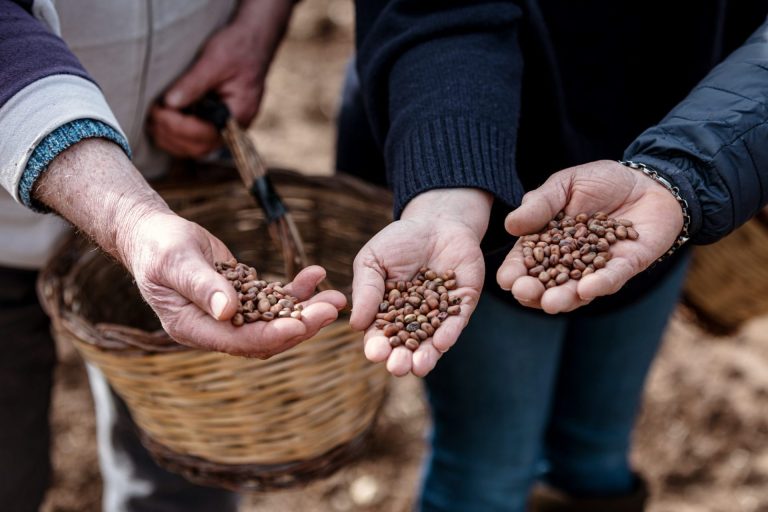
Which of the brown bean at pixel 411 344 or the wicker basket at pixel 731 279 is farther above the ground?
the brown bean at pixel 411 344

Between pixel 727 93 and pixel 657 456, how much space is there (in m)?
1.42

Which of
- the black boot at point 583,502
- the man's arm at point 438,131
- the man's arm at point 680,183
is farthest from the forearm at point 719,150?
the black boot at point 583,502

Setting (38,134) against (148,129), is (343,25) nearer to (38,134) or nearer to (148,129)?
(148,129)

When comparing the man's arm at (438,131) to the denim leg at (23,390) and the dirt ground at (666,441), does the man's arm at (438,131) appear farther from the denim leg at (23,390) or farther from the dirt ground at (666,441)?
the dirt ground at (666,441)

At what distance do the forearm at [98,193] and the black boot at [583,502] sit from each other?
46.9 inches

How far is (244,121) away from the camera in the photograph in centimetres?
155

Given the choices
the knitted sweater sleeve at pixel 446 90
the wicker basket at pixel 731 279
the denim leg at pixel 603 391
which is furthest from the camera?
the wicker basket at pixel 731 279

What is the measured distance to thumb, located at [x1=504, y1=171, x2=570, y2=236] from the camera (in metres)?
1.04

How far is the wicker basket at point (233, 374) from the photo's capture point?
4.00 ft

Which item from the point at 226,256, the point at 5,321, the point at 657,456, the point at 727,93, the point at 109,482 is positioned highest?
the point at 727,93

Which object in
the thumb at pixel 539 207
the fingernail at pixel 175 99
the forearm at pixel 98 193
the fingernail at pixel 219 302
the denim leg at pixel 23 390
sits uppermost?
the forearm at pixel 98 193

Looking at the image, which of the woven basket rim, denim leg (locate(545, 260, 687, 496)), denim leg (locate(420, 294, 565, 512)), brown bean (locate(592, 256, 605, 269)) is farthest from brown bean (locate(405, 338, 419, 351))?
denim leg (locate(545, 260, 687, 496))

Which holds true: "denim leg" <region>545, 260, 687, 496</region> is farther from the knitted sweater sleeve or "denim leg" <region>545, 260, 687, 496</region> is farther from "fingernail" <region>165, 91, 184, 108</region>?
"fingernail" <region>165, 91, 184, 108</region>

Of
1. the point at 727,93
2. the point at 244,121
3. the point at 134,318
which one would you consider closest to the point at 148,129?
the point at 244,121
